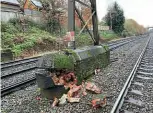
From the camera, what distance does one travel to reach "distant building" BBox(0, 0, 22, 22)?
84.2 ft

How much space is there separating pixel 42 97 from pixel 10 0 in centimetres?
2934

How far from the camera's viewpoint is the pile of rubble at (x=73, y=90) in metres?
6.41

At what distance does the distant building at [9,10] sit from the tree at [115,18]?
82.4 ft

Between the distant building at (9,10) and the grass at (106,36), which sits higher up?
the distant building at (9,10)

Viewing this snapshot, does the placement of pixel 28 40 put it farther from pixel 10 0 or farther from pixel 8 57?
pixel 10 0

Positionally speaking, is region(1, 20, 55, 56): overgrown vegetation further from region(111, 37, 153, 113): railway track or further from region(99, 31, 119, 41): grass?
region(99, 31, 119, 41): grass

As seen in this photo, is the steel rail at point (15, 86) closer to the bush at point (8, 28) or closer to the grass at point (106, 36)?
the bush at point (8, 28)

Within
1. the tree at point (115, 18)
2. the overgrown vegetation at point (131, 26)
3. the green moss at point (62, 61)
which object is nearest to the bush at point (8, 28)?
the green moss at point (62, 61)

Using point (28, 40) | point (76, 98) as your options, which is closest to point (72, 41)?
point (76, 98)

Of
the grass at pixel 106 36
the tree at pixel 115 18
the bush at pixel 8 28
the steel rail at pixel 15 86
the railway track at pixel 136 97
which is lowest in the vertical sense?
the steel rail at pixel 15 86

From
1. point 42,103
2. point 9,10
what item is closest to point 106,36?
point 9,10

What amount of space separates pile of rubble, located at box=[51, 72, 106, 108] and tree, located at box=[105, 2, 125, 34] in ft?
156

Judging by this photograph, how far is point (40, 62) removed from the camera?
26.5ft

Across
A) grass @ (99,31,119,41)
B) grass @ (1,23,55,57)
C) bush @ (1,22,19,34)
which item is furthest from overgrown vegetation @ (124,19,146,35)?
bush @ (1,22,19,34)
